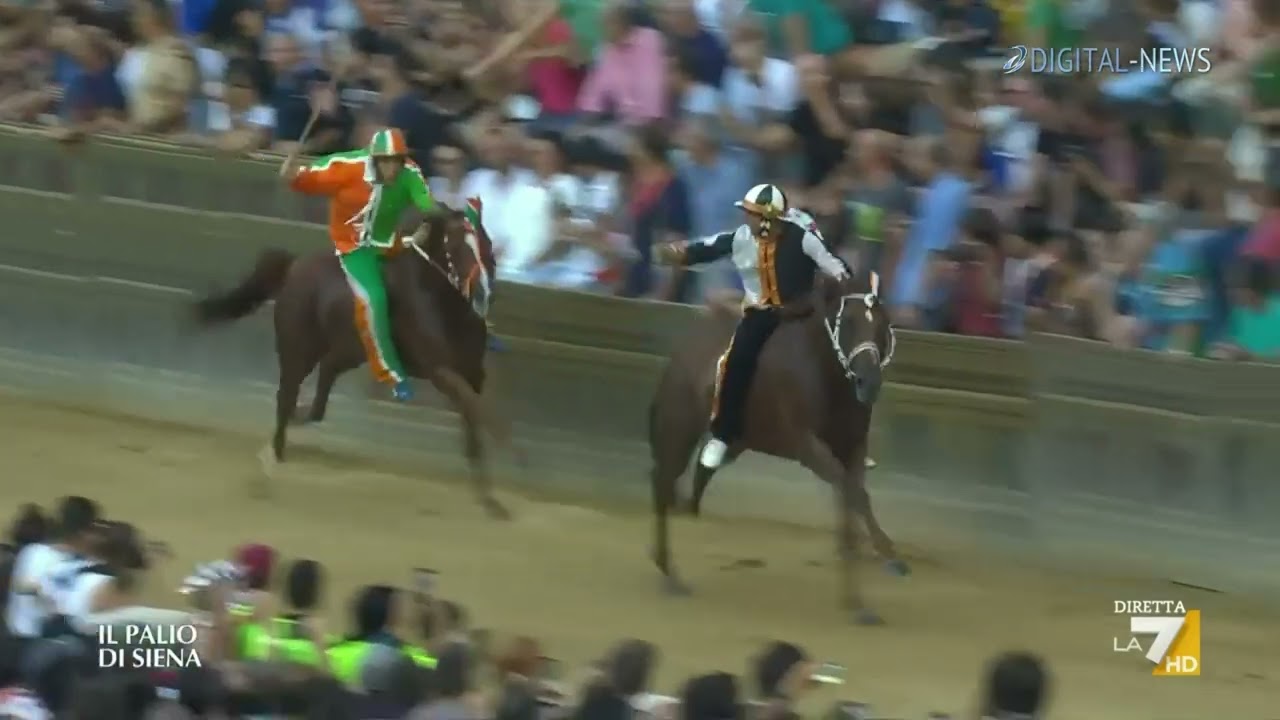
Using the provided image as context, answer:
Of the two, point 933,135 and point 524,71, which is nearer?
point 933,135

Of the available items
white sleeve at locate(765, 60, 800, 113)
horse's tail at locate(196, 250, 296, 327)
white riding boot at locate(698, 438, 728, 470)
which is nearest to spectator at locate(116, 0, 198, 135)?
horse's tail at locate(196, 250, 296, 327)

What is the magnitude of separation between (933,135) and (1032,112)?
574 millimetres

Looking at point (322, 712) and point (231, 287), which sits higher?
point (231, 287)

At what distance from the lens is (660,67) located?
1548 cm

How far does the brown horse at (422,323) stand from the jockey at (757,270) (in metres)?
2.04

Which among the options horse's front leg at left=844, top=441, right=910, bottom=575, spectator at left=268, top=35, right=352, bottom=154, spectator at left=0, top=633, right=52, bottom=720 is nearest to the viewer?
spectator at left=0, top=633, right=52, bottom=720

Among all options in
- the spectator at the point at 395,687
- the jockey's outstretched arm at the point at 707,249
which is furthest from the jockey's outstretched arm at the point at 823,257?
the spectator at the point at 395,687

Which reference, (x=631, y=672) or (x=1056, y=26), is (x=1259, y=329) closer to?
(x=1056, y=26)

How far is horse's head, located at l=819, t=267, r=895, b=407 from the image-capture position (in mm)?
12859

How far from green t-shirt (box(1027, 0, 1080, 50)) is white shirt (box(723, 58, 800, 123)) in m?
1.37

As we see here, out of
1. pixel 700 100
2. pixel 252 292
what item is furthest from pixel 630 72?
pixel 252 292

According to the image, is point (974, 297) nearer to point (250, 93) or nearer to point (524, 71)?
point (524, 71)

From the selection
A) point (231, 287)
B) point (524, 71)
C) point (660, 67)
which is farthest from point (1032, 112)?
point (231, 287)

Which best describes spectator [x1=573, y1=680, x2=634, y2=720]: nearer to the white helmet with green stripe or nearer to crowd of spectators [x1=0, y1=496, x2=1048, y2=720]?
crowd of spectators [x1=0, y1=496, x2=1048, y2=720]
